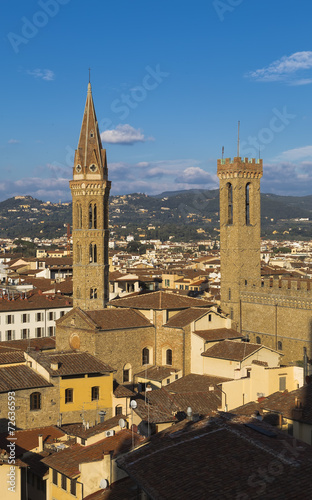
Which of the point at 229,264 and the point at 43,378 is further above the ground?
the point at 229,264

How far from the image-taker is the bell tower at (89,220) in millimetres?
41000

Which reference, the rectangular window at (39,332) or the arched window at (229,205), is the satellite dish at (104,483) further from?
the rectangular window at (39,332)

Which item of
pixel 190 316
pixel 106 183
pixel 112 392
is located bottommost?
pixel 112 392

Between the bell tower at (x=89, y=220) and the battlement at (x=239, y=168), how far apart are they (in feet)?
24.3

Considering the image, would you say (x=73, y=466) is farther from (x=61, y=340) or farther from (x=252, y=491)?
(x=61, y=340)

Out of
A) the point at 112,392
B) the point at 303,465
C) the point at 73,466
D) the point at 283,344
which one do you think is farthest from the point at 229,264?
the point at 303,465

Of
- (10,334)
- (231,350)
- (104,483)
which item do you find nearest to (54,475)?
(104,483)

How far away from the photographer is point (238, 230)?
41656 mm

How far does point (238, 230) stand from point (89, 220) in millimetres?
9231

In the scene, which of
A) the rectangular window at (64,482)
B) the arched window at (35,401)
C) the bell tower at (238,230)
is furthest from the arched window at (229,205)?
the rectangular window at (64,482)

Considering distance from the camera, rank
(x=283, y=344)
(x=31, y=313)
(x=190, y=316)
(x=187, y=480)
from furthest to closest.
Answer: (x=31, y=313) < (x=283, y=344) < (x=190, y=316) < (x=187, y=480)

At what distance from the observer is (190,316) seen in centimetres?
3516

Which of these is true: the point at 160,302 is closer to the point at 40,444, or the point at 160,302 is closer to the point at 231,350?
the point at 231,350

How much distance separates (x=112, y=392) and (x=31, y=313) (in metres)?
19.3
